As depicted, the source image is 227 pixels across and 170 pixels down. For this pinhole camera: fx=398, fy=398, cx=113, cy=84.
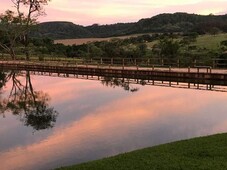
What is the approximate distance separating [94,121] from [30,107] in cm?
625

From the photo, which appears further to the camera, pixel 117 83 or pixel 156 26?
pixel 156 26

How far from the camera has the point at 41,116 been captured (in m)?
21.5

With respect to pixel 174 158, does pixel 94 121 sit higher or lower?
lower

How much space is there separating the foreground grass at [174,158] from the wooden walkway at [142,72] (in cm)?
1903

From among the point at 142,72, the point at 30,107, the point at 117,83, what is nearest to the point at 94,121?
the point at 30,107

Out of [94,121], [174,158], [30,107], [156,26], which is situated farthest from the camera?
[156,26]

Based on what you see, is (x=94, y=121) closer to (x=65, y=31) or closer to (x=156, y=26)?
(x=156, y=26)

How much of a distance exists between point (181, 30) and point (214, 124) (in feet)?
357

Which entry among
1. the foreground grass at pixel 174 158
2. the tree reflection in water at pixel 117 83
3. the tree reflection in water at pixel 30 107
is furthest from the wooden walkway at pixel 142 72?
the foreground grass at pixel 174 158

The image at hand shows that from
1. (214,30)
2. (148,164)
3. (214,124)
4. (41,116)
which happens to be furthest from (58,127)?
(214,30)

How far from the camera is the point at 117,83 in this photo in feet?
113

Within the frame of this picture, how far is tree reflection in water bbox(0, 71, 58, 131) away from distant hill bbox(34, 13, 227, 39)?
246 ft

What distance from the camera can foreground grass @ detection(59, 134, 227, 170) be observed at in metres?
10.8

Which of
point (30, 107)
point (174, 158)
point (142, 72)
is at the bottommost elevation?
point (30, 107)
